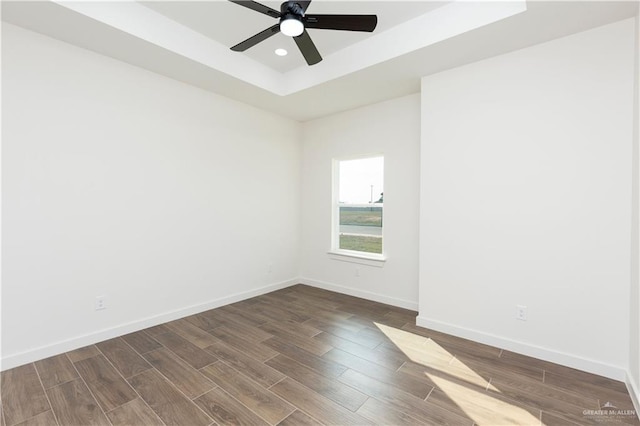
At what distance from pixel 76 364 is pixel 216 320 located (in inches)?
48.9

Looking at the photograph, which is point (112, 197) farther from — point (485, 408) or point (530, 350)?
point (530, 350)

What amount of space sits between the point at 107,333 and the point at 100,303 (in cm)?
30

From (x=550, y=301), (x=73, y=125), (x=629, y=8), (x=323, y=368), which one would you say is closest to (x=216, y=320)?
(x=323, y=368)

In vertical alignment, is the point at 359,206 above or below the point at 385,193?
below

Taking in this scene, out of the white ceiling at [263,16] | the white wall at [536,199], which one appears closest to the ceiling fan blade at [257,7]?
the white ceiling at [263,16]

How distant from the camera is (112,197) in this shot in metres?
2.88

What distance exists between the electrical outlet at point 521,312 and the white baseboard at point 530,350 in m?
0.21

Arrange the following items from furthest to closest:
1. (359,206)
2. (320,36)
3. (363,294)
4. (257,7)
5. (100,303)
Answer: (359,206) < (363,294) < (320,36) < (100,303) < (257,7)

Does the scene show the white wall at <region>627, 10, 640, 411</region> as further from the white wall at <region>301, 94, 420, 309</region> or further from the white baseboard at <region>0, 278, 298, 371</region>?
the white baseboard at <region>0, 278, 298, 371</region>

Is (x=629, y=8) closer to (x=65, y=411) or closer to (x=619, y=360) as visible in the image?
(x=619, y=360)

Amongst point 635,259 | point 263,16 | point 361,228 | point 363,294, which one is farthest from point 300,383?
point 263,16

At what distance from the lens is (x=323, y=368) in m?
2.37

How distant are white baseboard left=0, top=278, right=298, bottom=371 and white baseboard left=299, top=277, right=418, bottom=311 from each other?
1.01 metres

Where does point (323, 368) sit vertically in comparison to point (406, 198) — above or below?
below
